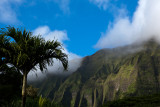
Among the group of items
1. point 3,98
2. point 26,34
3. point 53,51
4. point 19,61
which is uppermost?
point 26,34

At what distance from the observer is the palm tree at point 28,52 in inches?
300

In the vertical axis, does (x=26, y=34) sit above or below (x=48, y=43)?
above

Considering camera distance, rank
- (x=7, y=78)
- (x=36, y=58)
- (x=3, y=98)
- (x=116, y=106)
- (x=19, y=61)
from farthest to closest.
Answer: (x=116, y=106), (x=7, y=78), (x=36, y=58), (x=19, y=61), (x=3, y=98)

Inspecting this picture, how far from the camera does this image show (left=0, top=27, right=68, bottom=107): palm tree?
25.0ft

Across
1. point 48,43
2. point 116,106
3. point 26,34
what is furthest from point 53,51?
point 116,106

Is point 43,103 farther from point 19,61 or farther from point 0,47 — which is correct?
point 0,47

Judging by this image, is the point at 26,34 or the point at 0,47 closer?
the point at 0,47

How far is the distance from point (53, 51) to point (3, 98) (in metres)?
4.98

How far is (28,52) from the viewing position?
7.68 meters

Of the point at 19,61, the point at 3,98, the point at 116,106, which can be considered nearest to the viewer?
the point at 3,98

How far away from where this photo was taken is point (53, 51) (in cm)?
830

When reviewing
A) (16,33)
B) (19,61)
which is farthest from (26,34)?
(19,61)

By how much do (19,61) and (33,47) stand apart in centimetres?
78

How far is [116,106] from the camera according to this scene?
2753 centimetres
